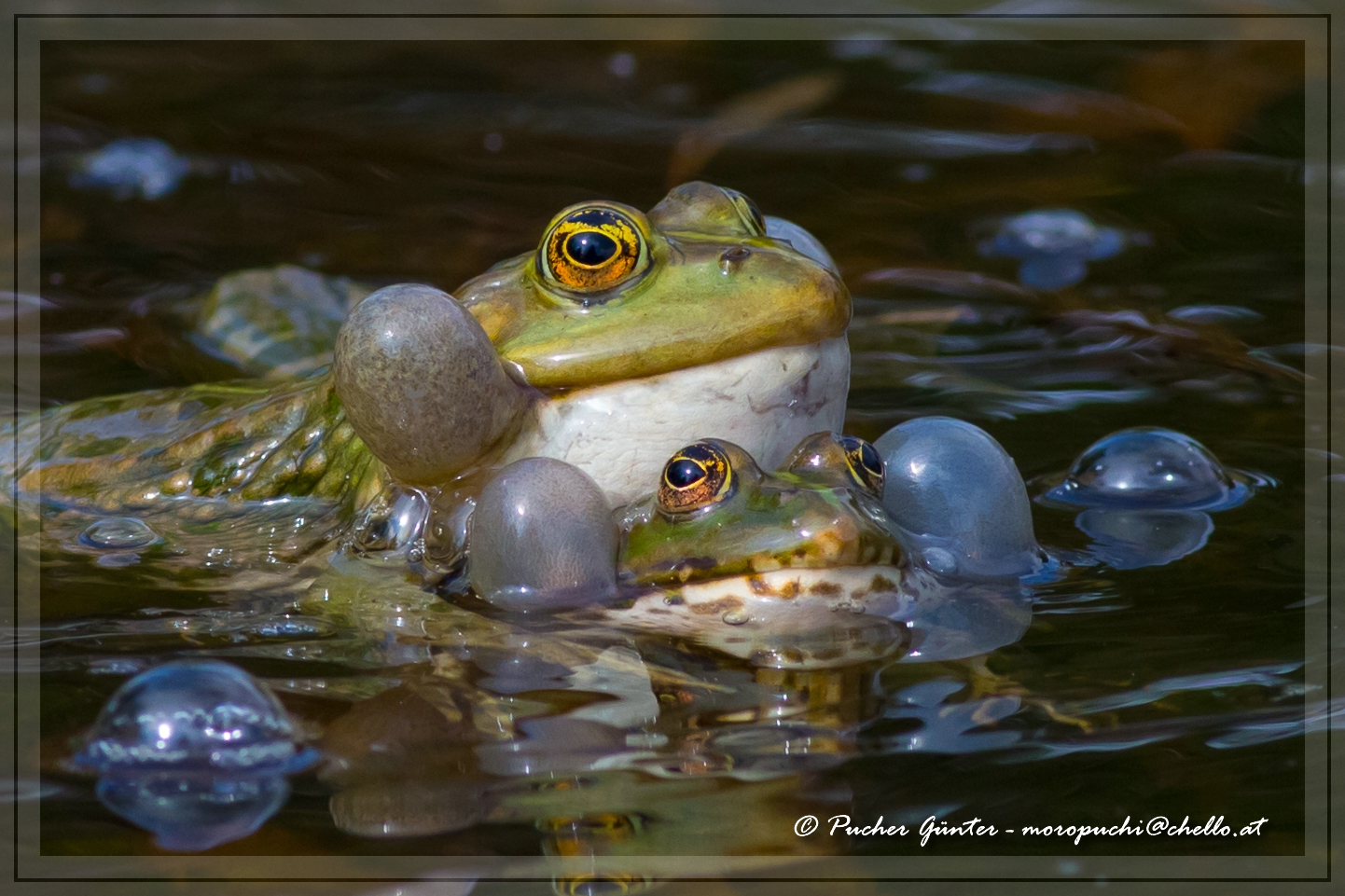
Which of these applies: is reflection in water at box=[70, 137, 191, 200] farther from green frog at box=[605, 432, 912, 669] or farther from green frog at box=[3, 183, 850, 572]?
green frog at box=[605, 432, 912, 669]

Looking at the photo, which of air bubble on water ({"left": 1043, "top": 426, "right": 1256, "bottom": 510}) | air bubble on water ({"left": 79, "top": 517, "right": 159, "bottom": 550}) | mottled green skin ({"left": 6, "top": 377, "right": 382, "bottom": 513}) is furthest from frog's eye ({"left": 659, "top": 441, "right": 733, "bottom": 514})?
air bubble on water ({"left": 79, "top": 517, "right": 159, "bottom": 550})

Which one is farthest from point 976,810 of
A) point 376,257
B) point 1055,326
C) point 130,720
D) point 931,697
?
point 376,257

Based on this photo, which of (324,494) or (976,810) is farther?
(324,494)

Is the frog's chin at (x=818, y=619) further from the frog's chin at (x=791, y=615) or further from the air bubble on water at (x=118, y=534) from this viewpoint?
the air bubble on water at (x=118, y=534)

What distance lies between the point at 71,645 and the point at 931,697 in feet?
5.32

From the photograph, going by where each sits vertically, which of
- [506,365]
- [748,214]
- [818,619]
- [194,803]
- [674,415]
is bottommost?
[194,803]

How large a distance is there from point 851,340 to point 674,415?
2.46m

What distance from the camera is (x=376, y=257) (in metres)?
6.06

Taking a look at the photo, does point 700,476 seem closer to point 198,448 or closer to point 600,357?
point 600,357

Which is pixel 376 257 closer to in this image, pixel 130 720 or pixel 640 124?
pixel 640 124

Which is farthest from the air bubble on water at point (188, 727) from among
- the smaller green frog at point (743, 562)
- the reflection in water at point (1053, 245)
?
the reflection in water at point (1053, 245)

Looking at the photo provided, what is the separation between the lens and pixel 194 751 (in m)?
2.22

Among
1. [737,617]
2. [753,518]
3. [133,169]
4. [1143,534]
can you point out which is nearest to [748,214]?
[753,518]

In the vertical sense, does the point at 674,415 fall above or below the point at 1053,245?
below
